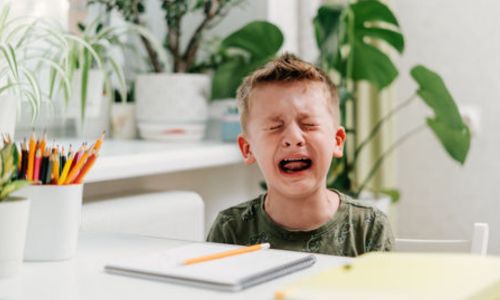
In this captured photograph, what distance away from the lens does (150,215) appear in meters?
1.67

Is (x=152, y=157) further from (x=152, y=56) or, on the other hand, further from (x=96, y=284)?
(x=96, y=284)

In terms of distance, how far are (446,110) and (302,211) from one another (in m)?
0.86

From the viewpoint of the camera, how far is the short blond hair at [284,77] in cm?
129

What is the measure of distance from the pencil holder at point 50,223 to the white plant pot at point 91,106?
0.79 m

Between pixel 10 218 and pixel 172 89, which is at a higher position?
pixel 172 89

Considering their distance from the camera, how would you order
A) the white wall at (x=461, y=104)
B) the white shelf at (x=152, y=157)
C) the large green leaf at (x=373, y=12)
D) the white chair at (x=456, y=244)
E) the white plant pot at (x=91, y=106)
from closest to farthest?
the white chair at (x=456, y=244) → the white shelf at (x=152, y=157) → the white plant pot at (x=91, y=106) → the large green leaf at (x=373, y=12) → the white wall at (x=461, y=104)

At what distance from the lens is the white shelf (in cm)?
153

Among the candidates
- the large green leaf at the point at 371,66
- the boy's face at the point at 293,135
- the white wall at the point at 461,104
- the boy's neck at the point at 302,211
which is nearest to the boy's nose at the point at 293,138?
the boy's face at the point at 293,135

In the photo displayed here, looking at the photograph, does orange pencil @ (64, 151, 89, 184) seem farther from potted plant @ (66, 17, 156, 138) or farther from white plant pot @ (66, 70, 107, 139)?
white plant pot @ (66, 70, 107, 139)

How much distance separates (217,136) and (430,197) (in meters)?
0.78

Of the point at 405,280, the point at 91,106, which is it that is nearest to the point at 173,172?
the point at 91,106

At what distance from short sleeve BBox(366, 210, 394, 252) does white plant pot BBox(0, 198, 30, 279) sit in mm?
576

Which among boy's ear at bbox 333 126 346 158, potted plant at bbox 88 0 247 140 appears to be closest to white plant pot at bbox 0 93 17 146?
boy's ear at bbox 333 126 346 158

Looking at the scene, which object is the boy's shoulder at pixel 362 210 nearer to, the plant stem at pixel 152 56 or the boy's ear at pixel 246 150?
the boy's ear at pixel 246 150
